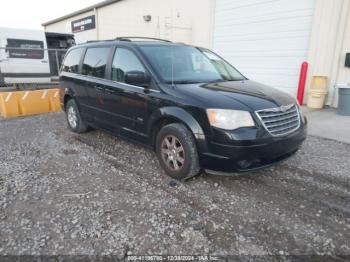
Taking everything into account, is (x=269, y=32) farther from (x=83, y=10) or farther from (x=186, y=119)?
(x=83, y=10)

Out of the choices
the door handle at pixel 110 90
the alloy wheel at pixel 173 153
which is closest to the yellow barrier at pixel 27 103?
the door handle at pixel 110 90

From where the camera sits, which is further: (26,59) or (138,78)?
(26,59)

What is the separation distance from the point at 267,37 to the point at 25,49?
9017 millimetres

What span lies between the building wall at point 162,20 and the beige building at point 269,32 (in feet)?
0.12

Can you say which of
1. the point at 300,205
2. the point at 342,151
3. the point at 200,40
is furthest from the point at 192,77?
the point at 200,40

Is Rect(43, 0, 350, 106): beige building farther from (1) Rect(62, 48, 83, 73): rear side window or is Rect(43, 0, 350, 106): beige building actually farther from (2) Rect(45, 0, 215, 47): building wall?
(1) Rect(62, 48, 83, 73): rear side window

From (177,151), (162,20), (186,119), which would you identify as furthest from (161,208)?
(162,20)

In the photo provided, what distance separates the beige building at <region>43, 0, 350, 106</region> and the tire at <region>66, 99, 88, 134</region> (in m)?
6.43

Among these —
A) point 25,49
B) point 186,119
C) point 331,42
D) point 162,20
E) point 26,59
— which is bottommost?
point 186,119

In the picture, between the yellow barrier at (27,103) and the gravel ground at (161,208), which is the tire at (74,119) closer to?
the gravel ground at (161,208)

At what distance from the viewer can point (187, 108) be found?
3.19 metres

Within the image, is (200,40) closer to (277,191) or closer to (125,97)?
(125,97)

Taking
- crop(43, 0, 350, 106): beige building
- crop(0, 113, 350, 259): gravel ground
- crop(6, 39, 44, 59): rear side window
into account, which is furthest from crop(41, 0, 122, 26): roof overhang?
crop(0, 113, 350, 259): gravel ground

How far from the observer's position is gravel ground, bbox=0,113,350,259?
2373 mm
